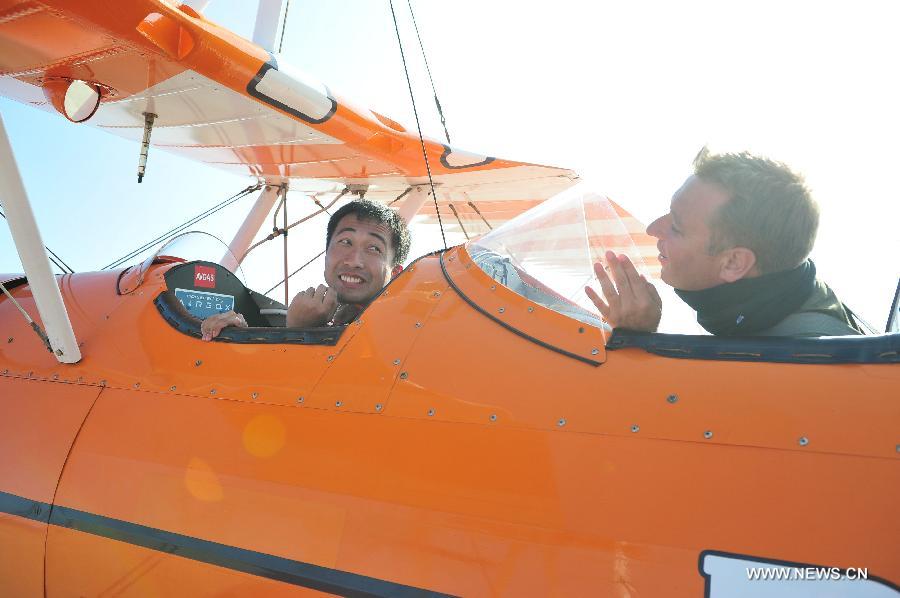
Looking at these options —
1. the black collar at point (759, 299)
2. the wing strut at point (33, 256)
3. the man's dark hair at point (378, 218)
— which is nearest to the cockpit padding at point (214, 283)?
the wing strut at point (33, 256)

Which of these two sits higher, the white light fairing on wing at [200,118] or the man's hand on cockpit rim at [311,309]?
the white light fairing on wing at [200,118]

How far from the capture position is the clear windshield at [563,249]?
61.1 inches

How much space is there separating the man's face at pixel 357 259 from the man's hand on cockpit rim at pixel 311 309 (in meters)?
0.45

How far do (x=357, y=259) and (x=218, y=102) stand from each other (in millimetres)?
3938

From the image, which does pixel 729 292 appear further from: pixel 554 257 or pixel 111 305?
pixel 111 305

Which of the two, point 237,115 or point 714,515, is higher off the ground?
point 237,115

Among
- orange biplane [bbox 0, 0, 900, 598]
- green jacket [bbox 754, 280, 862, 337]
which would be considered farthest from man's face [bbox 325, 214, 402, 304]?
green jacket [bbox 754, 280, 862, 337]

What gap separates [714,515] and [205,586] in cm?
134

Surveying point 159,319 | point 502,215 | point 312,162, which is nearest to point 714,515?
point 159,319

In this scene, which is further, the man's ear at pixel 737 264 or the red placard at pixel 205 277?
the red placard at pixel 205 277

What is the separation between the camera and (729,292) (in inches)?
55.4

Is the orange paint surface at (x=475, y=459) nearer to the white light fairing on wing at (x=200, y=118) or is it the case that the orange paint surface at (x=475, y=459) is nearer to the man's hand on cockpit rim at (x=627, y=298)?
the man's hand on cockpit rim at (x=627, y=298)

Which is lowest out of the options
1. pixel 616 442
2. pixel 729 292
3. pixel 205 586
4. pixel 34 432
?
pixel 205 586

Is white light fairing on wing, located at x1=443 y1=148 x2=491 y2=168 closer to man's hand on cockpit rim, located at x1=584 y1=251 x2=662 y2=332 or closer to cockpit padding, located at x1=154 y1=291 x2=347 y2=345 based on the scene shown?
cockpit padding, located at x1=154 y1=291 x2=347 y2=345
